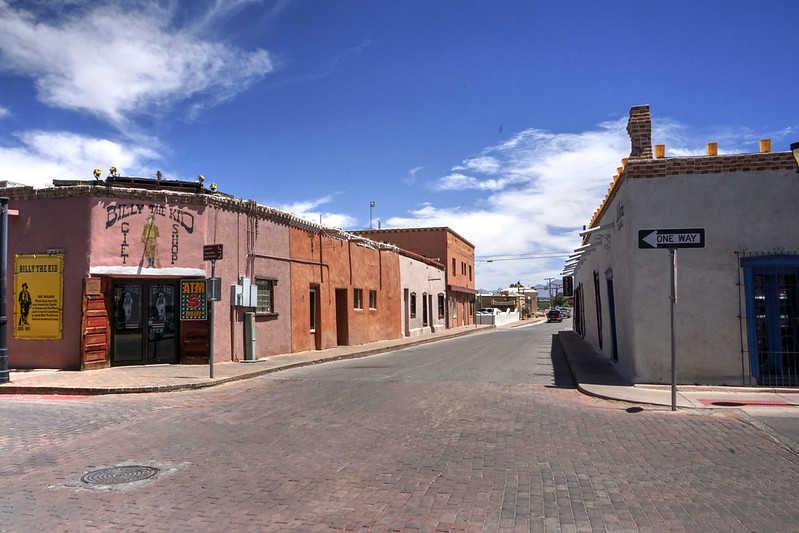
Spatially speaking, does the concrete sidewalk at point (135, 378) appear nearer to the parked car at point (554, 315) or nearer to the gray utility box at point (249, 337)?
the gray utility box at point (249, 337)

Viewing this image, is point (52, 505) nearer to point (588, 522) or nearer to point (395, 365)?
point (588, 522)

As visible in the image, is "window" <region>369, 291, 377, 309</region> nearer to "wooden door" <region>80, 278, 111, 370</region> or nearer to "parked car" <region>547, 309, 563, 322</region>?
"wooden door" <region>80, 278, 111, 370</region>

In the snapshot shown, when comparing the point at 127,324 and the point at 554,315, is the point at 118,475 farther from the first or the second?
the point at 554,315

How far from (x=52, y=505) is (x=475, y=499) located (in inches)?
148

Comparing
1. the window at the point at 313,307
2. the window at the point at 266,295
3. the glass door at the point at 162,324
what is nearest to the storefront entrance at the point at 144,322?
the glass door at the point at 162,324

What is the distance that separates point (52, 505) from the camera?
5.19 meters

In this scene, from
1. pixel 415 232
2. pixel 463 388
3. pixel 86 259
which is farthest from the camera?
pixel 415 232

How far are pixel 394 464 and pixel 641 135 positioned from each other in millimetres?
9219

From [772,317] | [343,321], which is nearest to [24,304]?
[343,321]

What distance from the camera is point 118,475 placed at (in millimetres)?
6086

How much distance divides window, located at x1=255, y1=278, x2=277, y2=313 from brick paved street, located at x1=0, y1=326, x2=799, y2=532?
306 inches

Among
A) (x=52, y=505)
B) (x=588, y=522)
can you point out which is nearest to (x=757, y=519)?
(x=588, y=522)

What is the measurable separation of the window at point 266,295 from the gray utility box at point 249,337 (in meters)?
0.88

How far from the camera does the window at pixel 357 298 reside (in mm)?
26297
